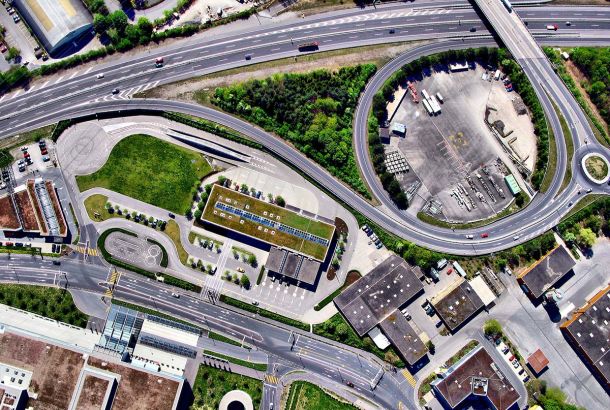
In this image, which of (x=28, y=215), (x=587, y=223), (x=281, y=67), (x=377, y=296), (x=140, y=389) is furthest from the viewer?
(x=281, y=67)

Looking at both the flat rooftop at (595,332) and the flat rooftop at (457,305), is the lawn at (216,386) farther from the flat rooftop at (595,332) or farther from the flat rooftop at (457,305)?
the flat rooftop at (595,332)

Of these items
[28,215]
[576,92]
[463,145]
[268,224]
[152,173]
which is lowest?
[268,224]

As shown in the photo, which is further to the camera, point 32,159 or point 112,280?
point 32,159

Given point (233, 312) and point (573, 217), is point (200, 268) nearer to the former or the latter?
point (233, 312)

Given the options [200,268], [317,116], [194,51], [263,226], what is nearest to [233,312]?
[200,268]

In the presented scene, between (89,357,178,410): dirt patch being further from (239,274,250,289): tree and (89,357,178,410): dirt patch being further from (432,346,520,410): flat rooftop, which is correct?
(432,346,520,410): flat rooftop

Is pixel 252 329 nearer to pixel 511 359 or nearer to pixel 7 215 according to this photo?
pixel 511 359

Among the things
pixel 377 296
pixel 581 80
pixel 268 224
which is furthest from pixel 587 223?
pixel 268 224
